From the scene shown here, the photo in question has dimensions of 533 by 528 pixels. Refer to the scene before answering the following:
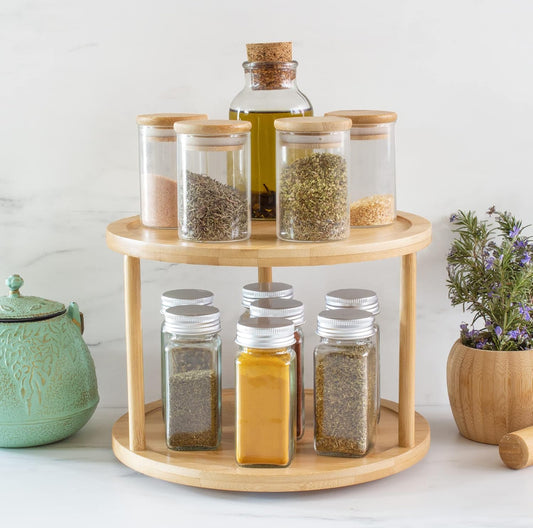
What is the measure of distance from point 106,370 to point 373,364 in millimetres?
488

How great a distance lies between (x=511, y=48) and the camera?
1286 millimetres

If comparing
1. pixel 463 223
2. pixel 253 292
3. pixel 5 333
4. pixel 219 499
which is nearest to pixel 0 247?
pixel 5 333

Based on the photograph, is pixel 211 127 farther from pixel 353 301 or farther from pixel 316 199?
pixel 353 301

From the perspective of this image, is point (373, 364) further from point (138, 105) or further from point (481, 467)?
point (138, 105)

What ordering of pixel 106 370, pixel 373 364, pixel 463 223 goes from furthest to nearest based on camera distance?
pixel 106 370
pixel 463 223
pixel 373 364

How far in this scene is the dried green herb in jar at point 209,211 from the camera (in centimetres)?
→ 101

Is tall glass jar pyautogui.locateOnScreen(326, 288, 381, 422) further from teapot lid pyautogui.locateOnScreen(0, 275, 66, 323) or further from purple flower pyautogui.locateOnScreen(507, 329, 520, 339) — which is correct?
teapot lid pyautogui.locateOnScreen(0, 275, 66, 323)

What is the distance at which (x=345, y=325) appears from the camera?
1041 mm

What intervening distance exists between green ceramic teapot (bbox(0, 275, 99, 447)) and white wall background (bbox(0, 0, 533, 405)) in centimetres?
16

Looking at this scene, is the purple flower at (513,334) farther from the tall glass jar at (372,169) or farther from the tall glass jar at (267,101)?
the tall glass jar at (267,101)

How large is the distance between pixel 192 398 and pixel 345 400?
0.19 meters

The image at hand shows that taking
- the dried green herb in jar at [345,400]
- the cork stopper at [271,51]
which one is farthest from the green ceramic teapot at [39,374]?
the cork stopper at [271,51]

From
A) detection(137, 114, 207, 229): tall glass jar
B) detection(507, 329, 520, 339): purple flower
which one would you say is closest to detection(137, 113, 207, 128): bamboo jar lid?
detection(137, 114, 207, 229): tall glass jar

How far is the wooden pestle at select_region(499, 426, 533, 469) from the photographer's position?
111 cm
